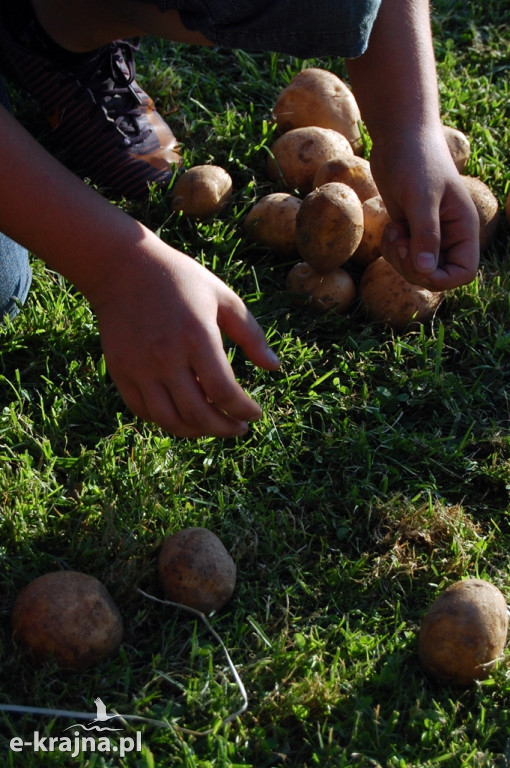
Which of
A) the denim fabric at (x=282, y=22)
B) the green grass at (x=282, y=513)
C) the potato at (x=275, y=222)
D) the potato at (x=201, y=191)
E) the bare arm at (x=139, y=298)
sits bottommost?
the green grass at (x=282, y=513)

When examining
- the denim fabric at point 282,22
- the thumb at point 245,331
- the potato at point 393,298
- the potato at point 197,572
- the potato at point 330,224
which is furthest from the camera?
the potato at point 393,298

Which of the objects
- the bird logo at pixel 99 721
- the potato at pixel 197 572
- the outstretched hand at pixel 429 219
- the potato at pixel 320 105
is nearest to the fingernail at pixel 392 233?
the outstretched hand at pixel 429 219

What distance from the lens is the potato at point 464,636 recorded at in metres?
1.76

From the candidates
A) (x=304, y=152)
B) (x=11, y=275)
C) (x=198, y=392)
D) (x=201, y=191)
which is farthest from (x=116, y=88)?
(x=198, y=392)

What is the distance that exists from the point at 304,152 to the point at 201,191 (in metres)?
0.35

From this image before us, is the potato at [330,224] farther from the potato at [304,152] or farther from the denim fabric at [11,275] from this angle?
the denim fabric at [11,275]

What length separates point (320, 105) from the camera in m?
2.96

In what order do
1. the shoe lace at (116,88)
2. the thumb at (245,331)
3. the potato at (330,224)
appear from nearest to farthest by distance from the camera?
the thumb at (245,331)
the potato at (330,224)
the shoe lace at (116,88)

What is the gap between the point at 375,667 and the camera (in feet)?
6.06

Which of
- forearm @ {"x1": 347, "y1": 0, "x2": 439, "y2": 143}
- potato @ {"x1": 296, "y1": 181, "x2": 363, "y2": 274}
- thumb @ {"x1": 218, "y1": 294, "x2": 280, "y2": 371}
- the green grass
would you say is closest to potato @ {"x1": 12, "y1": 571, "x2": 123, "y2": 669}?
the green grass

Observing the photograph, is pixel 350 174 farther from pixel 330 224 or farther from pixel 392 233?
pixel 392 233

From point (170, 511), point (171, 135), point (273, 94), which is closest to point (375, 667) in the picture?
Answer: point (170, 511)

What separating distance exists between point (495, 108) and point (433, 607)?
2177 millimetres

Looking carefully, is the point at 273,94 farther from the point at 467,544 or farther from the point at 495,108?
the point at 467,544
